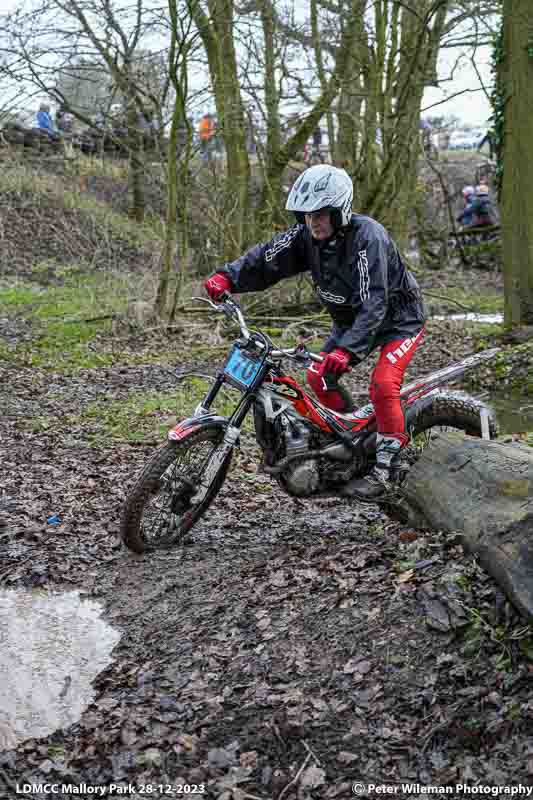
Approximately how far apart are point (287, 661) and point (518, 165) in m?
7.63

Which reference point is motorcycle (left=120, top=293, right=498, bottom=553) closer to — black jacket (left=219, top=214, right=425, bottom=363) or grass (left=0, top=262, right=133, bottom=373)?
black jacket (left=219, top=214, right=425, bottom=363)

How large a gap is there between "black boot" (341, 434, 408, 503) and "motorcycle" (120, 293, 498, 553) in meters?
0.05

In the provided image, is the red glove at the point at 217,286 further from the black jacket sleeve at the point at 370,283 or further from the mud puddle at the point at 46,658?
the mud puddle at the point at 46,658

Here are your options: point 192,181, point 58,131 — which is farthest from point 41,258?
point 192,181

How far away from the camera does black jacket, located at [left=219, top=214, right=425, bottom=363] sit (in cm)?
477

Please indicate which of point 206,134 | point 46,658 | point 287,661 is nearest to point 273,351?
point 287,661

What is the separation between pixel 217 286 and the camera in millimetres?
5035

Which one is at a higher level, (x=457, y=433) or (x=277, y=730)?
(x=457, y=433)

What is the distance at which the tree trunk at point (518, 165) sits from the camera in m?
9.23

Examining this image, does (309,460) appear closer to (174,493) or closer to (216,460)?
(216,460)

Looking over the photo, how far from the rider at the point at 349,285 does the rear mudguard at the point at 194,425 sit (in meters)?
0.66

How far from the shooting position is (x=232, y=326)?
11445mm

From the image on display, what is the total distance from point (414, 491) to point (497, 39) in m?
Result: 7.81

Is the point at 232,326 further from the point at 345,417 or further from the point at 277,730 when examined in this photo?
the point at 277,730
